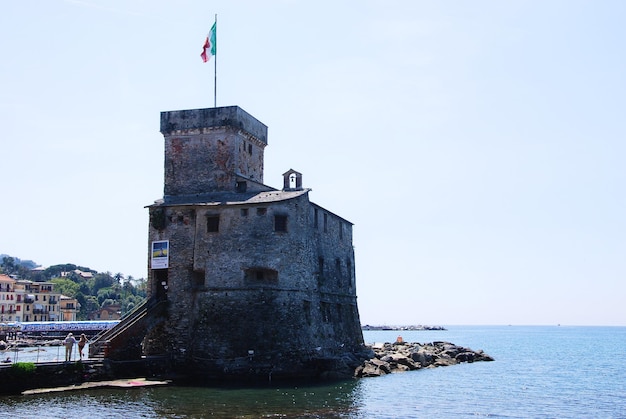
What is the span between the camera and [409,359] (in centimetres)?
4906

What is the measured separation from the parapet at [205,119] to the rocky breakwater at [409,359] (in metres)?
16.9

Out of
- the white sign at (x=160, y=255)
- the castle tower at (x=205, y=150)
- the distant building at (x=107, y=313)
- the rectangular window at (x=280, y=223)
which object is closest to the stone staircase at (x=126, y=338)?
the white sign at (x=160, y=255)

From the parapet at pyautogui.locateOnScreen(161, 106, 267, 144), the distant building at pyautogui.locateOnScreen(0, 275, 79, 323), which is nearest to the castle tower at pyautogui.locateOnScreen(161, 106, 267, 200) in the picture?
the parapet at pyautogui.locateOnScreen(161, 106, 267, 144)

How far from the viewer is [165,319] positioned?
3916 centimetres

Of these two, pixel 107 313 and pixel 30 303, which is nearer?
pixel 30 303

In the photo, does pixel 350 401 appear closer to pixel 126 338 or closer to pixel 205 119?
pixel 126 338

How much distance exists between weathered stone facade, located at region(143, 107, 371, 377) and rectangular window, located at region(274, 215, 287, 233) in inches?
2.2

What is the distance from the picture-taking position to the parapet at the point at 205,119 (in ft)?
139

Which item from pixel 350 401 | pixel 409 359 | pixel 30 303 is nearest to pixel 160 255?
pixel 350 401

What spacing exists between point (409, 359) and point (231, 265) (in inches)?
684

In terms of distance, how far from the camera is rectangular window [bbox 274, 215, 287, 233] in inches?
1533

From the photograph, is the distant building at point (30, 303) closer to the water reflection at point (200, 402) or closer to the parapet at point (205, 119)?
the parapet at point (205, 119)

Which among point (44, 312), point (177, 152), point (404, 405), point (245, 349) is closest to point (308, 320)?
point (245, 349)

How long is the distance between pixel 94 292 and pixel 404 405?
152 meters
